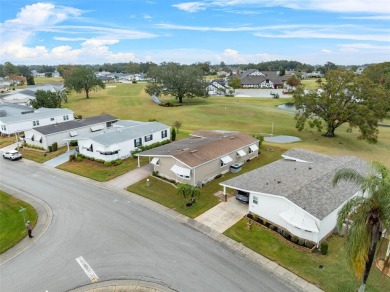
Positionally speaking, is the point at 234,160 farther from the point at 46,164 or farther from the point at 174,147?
the point at 46,164

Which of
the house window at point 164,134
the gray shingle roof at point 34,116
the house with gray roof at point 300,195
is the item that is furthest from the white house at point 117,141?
the gray shingle roof at point 34,116

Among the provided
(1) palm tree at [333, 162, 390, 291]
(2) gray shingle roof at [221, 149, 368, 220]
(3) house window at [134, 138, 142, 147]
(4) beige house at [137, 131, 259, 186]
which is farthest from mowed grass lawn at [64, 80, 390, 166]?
(1) palm tree at [333, 162, 390, 291]

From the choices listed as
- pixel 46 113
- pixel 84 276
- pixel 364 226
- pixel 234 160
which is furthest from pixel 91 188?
pixel 46 113

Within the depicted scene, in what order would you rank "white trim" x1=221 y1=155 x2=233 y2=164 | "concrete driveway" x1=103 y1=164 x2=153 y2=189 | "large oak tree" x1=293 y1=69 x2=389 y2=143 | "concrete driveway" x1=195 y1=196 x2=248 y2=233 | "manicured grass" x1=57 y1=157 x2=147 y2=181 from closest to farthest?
"concrete driveway" x1=195 y1=196 x2=248 y2=233
"concrete driveway" x1=103 y1=164 x2=153 y2=189
"white trim" x1=221 y1=155 x2=233 y2=164
"manicured grass" x1=57 y1=157 x2=147 y2=181
"large oak tree" x1=293 y1=69 x2=389 y2=143

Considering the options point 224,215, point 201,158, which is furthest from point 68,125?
point 224,215

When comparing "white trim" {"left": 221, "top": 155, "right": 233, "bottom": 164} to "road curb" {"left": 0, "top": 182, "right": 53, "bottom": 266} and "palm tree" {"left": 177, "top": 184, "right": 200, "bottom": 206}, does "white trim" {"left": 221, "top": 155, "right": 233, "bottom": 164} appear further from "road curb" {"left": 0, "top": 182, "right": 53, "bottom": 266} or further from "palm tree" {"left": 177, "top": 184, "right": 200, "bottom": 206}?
"road curb" {"left": 0, "top": 182, "right": 53, "bottom": 266}

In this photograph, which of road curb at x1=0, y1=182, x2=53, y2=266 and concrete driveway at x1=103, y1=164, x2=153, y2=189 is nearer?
road curb at x1=0, y1=182, x2=53, y2=266

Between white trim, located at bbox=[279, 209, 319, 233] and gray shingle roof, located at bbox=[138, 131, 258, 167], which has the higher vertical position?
gray shingle roof, located at bbox=[138, 131, 258, 167]

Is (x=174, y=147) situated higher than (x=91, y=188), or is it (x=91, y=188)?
(x=174, y=147)
